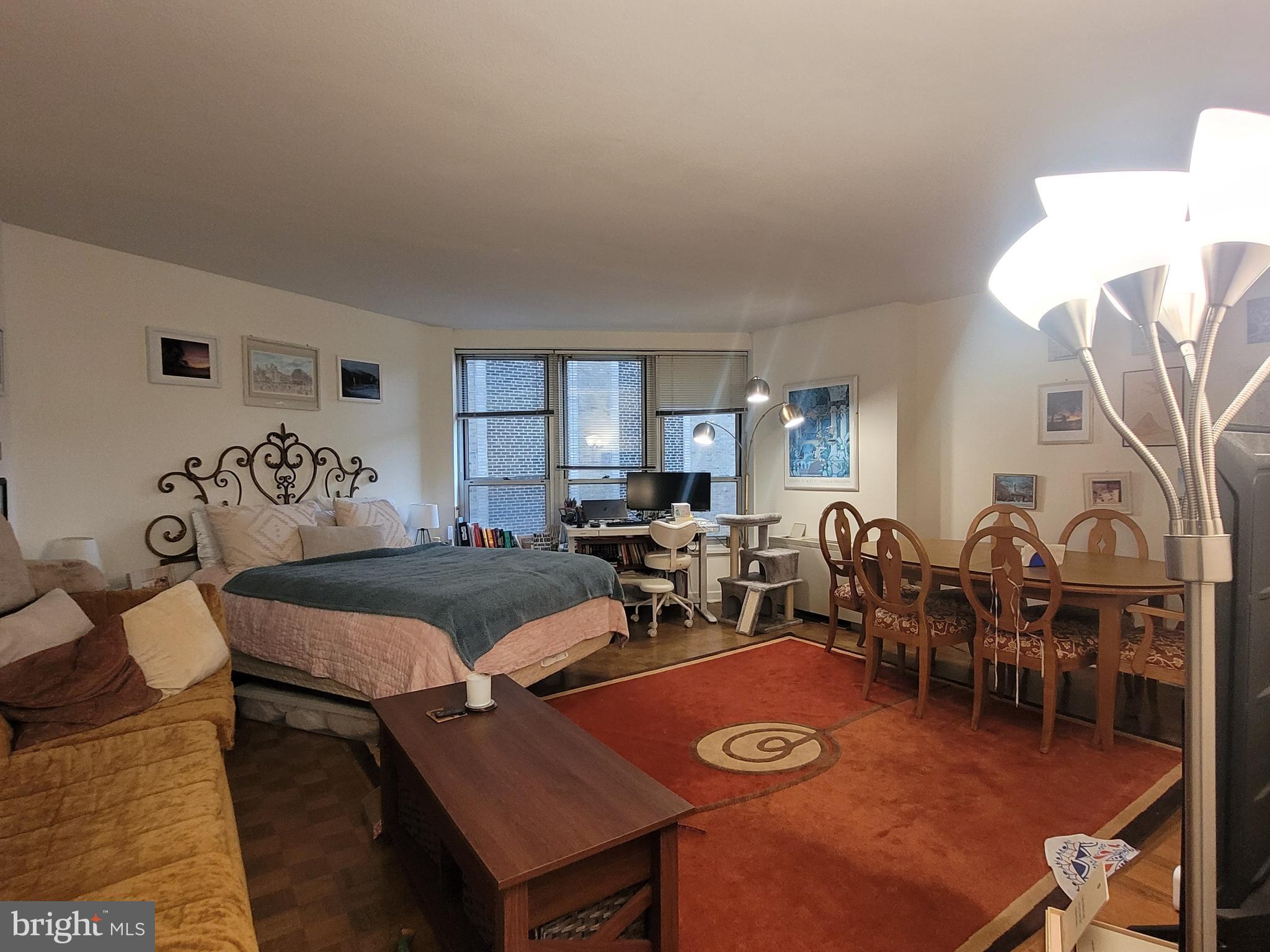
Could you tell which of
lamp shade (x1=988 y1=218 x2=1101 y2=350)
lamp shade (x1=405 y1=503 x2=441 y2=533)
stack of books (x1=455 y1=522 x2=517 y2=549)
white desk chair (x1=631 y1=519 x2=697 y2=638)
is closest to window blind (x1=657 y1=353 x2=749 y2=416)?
white desk chair (x1=631 y1=519 x2=697 y2=638)

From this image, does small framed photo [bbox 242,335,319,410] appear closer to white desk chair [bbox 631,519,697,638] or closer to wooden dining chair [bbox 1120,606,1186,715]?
white desk chair [bbox 631,519,697,638]

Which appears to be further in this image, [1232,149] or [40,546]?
[40,546]

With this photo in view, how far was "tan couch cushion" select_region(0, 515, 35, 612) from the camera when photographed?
254 cm

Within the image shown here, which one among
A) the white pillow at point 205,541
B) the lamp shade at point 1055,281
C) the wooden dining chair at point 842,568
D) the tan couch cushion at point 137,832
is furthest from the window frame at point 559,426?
the lamp shade at point 1055,281

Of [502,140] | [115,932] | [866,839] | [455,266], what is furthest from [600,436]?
[115,932]

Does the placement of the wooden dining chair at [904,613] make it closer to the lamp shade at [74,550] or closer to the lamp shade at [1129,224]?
the lamp shade at [1129,224]

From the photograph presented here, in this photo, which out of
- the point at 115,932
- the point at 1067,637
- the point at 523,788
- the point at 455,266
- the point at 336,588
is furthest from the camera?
the point at 455,266

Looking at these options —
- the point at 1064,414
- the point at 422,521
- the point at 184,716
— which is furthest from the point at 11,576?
the point at 1064,414

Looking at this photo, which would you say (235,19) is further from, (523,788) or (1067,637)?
(1067,637)

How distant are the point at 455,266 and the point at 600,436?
2.45 m

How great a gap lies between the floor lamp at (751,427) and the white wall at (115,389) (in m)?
2.82

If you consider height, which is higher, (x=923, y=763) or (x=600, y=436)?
(x=600, y=436)

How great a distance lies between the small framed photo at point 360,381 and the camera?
5012 mm

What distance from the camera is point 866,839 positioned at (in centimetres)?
231
